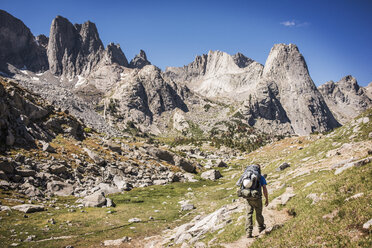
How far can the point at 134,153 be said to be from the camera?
6900cm

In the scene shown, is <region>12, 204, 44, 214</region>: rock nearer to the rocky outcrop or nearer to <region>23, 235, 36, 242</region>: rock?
<region>23, 235, 36, 242</region>: rock

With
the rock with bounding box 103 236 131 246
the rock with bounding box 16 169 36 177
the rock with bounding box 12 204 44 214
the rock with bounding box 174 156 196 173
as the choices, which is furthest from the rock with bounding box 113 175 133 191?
the rock with bounding box 174 156 196 173

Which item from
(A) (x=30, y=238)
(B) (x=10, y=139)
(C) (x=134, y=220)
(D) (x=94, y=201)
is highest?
(B) (x=10, y=139)

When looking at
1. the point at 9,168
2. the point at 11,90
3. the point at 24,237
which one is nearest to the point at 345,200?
the point at 24,237

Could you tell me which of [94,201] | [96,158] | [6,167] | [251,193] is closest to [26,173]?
[6,167]

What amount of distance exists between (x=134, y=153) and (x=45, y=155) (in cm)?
2809

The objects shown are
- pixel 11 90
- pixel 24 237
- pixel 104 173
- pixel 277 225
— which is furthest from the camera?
pixel 11 90

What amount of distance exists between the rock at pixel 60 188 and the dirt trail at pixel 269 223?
34.9 metres

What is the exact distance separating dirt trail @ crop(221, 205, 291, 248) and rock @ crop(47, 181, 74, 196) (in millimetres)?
34883

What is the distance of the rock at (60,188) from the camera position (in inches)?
1435

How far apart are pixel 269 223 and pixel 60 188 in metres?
37.3

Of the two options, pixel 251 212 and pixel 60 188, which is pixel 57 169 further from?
pixel 251 212

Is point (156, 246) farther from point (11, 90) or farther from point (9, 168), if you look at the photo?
point (11, 90)

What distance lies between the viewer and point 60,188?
123 ft
